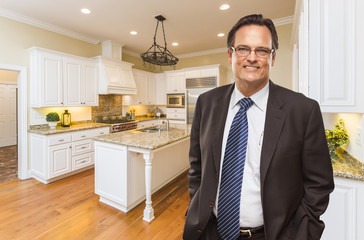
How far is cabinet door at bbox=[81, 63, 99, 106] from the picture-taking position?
427 cm

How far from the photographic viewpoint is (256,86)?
85 centimetres

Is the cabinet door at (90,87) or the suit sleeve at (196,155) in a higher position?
the cabinet door at (90,87)

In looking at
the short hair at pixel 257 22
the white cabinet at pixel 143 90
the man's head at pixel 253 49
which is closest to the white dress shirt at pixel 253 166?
the man's head at pixel 253 49

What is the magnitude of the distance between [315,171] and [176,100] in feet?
17.0

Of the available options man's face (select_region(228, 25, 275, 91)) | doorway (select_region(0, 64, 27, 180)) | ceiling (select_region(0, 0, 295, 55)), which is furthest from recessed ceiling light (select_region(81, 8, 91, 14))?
man's face (select_region(228, 25, 275, 91))

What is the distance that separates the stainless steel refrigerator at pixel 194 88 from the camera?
517 cm

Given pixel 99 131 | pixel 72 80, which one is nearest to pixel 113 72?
pixel 72 80

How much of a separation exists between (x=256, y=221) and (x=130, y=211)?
2.08 m

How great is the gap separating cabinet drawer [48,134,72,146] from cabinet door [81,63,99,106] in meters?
1.01

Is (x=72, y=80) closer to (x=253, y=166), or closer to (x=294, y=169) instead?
(x=253, y=166)

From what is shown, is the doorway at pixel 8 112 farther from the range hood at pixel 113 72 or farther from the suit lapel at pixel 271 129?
Result: the suit lapel at pixel 271 129

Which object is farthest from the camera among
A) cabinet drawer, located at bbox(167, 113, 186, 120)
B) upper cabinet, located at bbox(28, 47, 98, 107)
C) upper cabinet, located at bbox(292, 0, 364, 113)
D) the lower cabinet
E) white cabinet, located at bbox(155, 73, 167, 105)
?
white cabinet, located at bbox(155, 73, 167, 105)

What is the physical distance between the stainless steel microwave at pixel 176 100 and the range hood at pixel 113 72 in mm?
1200

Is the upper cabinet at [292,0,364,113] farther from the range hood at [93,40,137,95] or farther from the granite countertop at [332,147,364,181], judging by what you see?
the range hood at [93,40,137,95]
